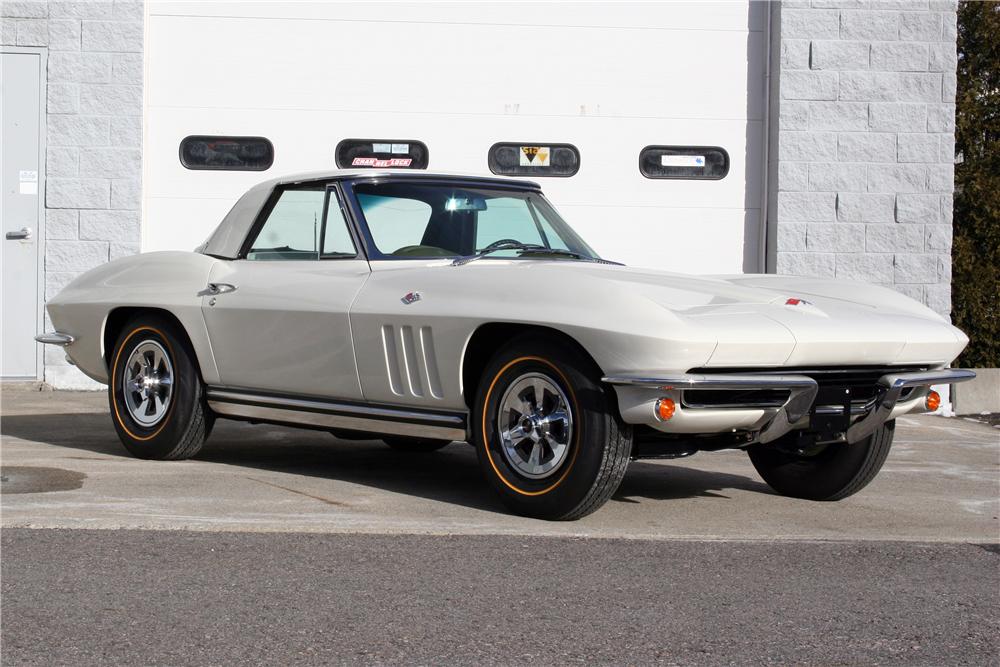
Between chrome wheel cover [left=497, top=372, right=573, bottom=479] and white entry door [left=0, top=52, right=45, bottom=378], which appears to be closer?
chrome wheel cover [left=497, top=372, right=573, bottom=479]

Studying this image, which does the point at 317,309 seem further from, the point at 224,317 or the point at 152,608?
the point at 152,608

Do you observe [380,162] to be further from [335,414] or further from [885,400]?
[885,400]

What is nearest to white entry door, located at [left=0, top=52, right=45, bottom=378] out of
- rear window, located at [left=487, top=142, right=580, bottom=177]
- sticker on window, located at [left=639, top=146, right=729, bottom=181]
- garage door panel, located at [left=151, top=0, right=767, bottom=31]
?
garage door panel, located at [left=151, top=0, right=767, bottom=31]

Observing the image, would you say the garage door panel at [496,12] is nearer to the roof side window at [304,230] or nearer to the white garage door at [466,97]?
the white garage door at [466,97]

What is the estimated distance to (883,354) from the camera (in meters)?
5.15

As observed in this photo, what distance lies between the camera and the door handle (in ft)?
21.1

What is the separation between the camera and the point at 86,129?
1035cm

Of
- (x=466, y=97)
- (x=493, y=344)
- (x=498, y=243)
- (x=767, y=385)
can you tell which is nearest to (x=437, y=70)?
(x=466, y=97)

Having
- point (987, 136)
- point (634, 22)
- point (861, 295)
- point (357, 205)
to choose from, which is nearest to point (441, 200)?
point (357, 205)

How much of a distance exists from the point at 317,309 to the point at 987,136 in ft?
24.3

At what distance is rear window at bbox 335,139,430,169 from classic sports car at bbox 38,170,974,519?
3.44 metres

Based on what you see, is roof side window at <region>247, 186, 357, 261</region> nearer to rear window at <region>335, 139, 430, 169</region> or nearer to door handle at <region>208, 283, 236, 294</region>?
door handle at <region>208, 283, 236, 294</region>

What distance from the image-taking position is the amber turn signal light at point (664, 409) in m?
4.74

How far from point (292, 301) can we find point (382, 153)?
445 centimetres
